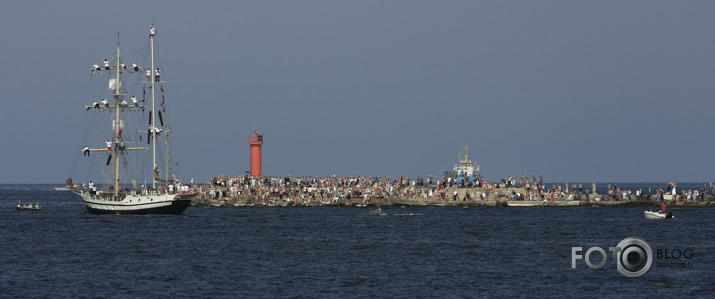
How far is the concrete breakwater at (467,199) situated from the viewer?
94.4 m

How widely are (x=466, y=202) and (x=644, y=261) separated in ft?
163

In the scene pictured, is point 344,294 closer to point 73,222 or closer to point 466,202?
point 73,222

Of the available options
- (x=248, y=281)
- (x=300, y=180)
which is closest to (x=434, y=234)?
(x=248, y=281)

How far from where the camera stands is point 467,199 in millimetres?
95812

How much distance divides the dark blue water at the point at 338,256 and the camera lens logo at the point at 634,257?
1.96 ft

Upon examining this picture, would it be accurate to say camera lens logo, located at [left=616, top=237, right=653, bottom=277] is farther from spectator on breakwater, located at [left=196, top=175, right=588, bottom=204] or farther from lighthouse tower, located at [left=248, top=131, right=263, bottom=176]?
lighthouse tower, located at [left=248, top=131, right=263, bottom=176]

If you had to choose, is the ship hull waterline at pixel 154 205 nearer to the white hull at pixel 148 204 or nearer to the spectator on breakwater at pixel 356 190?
the white hull at pixel 148 204

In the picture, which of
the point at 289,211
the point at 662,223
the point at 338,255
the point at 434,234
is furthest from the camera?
the point at 289,211

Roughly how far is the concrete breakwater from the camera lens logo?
38763mm

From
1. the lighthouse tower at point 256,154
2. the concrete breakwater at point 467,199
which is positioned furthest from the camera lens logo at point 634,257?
the lighthouse tower at point 256,154

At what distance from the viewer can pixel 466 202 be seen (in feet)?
311

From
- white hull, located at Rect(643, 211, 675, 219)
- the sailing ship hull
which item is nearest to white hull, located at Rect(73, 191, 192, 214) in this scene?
the sailing ship hull

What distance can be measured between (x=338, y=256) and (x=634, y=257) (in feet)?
48.2

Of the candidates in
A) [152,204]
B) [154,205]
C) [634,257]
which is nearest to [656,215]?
[634,257]
